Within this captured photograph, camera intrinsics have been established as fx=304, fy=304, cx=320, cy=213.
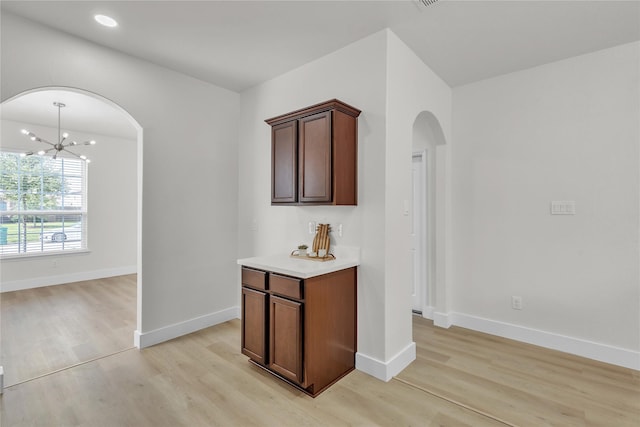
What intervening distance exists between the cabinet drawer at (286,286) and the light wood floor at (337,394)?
2.37ft

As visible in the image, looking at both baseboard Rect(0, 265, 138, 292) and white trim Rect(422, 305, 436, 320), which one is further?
baseboard Rect(0, 265, 138, 292)

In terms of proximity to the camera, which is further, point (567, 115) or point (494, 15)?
point (567, 115)

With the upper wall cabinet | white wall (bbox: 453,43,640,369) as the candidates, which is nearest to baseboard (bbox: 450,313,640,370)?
white wall (bbox: 453,43,640,369)

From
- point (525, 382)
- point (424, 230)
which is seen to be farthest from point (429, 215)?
point (525, 382)

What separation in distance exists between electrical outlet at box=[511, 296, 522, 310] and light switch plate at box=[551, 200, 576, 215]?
3.12 feet

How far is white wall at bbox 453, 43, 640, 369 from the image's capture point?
106 inches

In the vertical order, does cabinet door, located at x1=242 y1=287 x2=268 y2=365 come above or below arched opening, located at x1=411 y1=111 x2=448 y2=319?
below

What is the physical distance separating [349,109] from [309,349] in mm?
1896

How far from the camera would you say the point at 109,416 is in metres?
2.00

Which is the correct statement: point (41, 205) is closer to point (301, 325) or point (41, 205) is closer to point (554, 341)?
point (301, 325)

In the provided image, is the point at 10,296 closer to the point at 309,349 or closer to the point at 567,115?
the point at 309,349

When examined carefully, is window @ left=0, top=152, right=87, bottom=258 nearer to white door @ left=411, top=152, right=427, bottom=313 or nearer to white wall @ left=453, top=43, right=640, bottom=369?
white door @ left=411, top=152, right=427, bottom=313

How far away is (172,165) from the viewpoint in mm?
3225

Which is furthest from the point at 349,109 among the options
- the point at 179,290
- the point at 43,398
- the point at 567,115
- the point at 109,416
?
the point at 43,398
